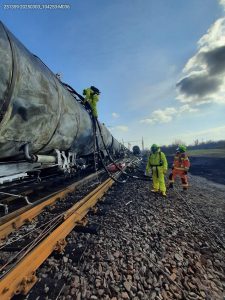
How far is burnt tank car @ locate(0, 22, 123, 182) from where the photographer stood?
356 cm

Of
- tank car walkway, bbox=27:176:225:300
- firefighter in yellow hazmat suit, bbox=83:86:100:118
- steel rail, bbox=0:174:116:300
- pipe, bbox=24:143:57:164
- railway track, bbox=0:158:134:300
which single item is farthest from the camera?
firefighter in yellow hazmat suit, bbox=83:86:100:118

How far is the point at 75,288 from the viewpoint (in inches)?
98.4

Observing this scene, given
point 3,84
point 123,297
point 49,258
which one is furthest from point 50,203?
point 123,297

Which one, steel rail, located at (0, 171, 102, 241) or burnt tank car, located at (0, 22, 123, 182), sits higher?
burnt tank car, located at (0, 22, 123, 182)

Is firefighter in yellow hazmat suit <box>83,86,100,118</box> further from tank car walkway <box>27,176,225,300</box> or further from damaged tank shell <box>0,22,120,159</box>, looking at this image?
tank car walkway <box>27,176,225,300</box>

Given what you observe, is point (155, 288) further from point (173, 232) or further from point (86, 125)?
point (86, 125)

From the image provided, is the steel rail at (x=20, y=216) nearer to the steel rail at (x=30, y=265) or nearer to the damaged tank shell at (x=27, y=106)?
the steel rail at (x=30, y=265)

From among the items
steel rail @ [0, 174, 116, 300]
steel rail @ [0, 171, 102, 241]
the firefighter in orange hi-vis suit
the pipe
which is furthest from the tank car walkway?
the firefighter in orange hi-vis suit

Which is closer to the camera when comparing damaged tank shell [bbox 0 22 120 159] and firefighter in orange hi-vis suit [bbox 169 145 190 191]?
damaged tank shell [bbox 0 22 120 159]

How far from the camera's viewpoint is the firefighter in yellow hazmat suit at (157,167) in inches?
307

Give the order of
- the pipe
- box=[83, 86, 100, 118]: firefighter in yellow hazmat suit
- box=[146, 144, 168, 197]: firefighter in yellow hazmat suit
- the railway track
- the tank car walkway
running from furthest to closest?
box=[83, 86, 100, 118]: firefighter in yellow hazmat suit, box=[146, 144, 168, 197]: firefighter in yellow hazmat suit, the pipe, the tank car walkway, the railway track

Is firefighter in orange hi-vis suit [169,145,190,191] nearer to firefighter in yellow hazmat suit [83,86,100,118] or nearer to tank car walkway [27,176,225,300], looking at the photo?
firefighter in yellow hazmat suit [83,86,100,118]

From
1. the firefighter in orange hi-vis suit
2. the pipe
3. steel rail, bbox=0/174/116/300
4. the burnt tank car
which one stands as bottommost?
steel rail, bbox=0/174/116/300

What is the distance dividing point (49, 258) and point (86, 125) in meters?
5.10
